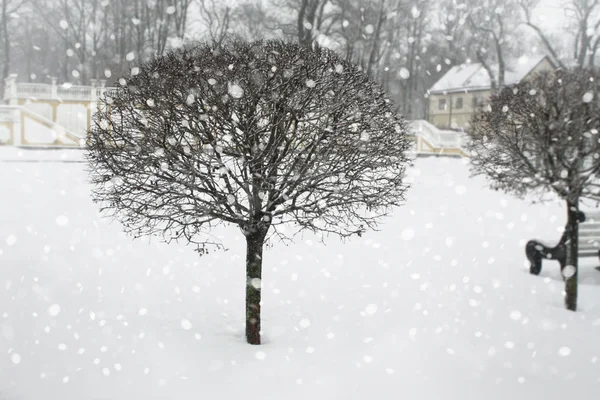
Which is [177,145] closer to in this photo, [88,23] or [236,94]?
[236,94]

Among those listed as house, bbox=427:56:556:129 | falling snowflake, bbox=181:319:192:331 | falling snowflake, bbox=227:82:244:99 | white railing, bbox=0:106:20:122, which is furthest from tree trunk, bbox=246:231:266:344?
house, bbox=427:56:556:129

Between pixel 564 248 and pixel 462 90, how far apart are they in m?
40.7

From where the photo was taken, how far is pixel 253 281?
27.5 feet

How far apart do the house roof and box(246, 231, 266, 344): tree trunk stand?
135ft

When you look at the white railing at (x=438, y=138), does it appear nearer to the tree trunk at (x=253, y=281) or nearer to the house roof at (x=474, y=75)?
the house roof at (x=474, y=75)

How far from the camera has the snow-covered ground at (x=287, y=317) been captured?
7512 mm

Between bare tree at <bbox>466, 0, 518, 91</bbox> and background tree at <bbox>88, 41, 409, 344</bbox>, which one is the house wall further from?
background tree at <bbox>88, 41, 409, 344</bbox>

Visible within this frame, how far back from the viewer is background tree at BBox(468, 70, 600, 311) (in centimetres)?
944

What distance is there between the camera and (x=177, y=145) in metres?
7.22

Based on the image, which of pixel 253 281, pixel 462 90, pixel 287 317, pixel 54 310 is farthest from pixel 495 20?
pixel 54 310

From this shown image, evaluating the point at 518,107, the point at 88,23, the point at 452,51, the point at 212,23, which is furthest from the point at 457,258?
the point at 452,51

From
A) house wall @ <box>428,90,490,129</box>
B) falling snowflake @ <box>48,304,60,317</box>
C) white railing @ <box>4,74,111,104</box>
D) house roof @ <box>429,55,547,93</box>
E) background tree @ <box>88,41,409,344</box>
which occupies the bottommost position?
falling snowflake @ <box>48,304,60,317</box>

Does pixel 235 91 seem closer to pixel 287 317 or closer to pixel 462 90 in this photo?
pixel 287 317

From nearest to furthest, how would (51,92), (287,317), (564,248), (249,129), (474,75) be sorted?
1. (249,129)
2. (287,317)
3. (564,248)
4. (51,92)
5. (474,75)
